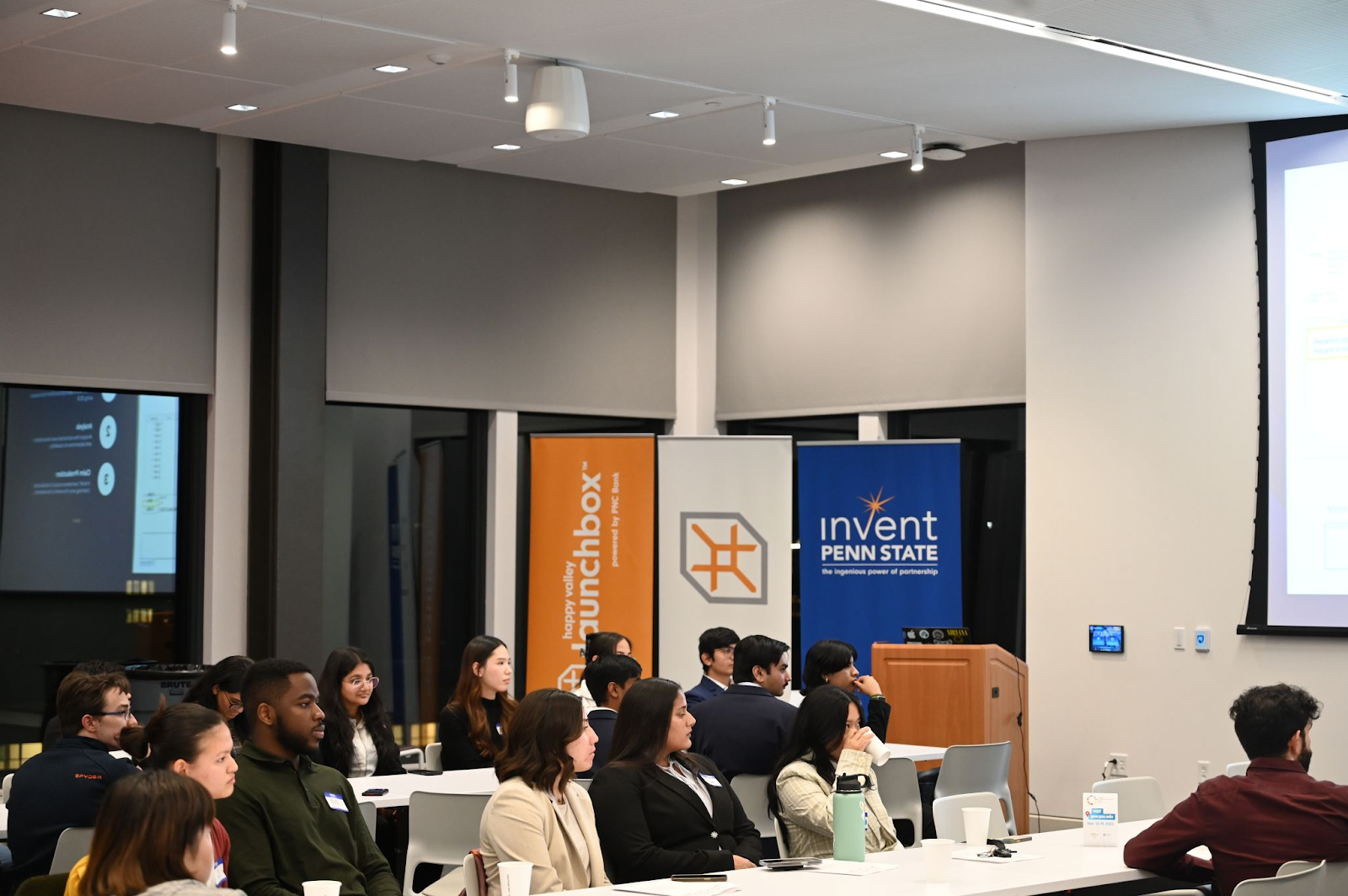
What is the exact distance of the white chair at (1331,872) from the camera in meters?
4.26

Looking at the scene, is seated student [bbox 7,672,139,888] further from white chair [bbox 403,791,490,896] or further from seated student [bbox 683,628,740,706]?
seated student [bbox 683,628,740,706]

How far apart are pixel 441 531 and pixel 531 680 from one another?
114 centimetres

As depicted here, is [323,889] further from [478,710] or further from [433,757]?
[478,710]

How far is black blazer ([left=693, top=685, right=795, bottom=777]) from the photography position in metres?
6.30

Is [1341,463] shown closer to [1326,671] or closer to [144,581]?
[1326,671]

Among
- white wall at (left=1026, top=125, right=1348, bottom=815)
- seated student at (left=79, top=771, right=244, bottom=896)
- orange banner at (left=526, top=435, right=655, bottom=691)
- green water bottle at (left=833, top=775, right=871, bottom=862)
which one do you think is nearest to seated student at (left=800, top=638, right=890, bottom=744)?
white wall at (left=1026, top=125, right=1348, bottom=815)

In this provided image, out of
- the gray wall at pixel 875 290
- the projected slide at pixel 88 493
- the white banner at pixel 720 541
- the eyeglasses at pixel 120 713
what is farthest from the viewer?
the white banner at pixel 720 541

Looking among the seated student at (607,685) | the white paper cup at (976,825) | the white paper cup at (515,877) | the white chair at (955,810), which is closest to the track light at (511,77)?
the seated student at (607,685)

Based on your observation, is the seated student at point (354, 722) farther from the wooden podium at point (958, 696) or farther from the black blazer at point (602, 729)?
the wooden podium at point (958, 696)

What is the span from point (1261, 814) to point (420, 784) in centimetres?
332

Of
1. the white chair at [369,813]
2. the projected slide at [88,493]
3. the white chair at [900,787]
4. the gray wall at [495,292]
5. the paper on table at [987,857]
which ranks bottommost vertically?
the white chair at [900,787]

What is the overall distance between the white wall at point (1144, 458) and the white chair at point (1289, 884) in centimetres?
384

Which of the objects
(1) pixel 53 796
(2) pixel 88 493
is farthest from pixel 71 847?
(2) pixel 88 493

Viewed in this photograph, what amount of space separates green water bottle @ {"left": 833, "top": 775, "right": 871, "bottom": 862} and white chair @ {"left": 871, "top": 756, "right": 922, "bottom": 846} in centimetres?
193
